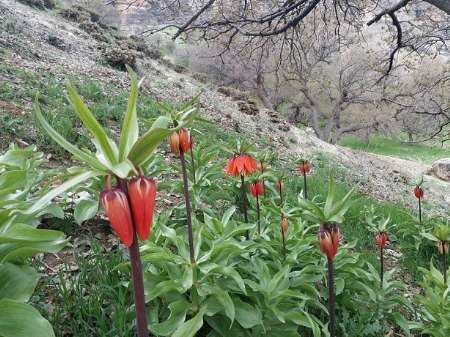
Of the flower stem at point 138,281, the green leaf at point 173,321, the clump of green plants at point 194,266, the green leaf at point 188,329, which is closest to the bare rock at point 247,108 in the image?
the clump of green plants at point 194,266

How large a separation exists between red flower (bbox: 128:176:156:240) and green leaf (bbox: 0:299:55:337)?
1.51 feet

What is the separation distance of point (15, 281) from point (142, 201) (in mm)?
738

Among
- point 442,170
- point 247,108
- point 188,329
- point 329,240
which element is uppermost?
point 247,108

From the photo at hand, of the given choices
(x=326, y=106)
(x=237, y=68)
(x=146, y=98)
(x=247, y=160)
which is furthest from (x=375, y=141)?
(x=247, y=160)

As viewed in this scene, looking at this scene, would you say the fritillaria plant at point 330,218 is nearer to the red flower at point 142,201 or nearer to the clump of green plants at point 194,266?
the clump of green plants at point 194,266

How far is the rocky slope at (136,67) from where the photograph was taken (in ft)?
30.4

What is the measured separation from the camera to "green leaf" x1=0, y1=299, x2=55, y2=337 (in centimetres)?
113

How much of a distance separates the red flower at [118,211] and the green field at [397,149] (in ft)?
87.1

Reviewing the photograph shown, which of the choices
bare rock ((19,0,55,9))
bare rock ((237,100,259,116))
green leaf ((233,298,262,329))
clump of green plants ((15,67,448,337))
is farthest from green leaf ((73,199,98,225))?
bare rock ((19,0,55,9))

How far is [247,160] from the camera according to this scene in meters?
2.53

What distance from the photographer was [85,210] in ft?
8.08

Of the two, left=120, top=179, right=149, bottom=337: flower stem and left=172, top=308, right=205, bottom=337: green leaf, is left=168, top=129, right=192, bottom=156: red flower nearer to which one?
left=172, top=308, right=205, bottom=337: green leaf

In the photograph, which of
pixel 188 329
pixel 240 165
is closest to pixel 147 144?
pixel 188 329

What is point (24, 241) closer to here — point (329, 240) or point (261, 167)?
point (329, 240)
